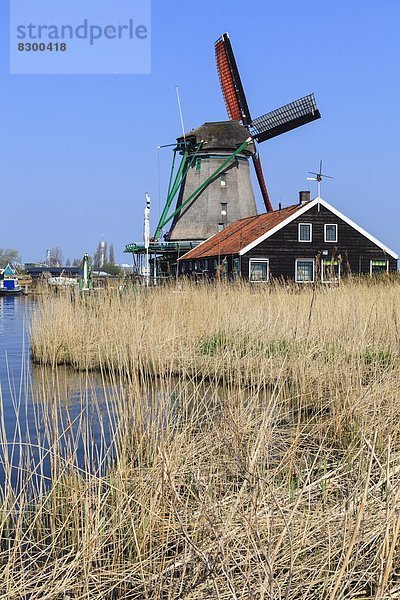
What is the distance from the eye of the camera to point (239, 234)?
2445 cm

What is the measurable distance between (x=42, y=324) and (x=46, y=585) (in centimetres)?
719

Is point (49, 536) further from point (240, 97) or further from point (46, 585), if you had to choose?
point (240, 97)

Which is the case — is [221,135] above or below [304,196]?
above

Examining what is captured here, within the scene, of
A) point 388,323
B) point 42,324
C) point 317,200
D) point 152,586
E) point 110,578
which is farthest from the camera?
point 317,200

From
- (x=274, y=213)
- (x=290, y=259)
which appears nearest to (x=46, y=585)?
(x=290, y=259)

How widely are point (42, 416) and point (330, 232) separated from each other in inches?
744

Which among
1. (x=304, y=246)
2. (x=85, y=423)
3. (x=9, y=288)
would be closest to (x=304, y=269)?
(x=304, y=246)

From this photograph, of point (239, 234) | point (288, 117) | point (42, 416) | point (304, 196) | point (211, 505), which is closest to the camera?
point (211, 505)

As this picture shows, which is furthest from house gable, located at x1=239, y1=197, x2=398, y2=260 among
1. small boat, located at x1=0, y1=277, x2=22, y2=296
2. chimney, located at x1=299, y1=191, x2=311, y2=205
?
small boat, located at x1=0, y1=277, x2=22, y2=296

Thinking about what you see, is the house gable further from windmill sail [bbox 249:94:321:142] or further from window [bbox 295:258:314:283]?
windmill sail [bbox 249:94:321:142]

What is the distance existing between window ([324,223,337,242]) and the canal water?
11284 mm

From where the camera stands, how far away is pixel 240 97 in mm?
28703

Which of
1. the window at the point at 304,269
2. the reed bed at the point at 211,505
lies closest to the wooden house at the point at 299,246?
the window at the point at 304,269

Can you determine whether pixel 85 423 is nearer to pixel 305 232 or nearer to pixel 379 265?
pixel 305 232
